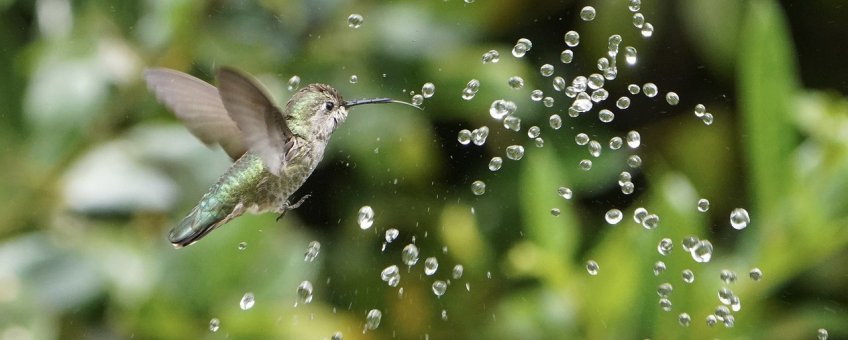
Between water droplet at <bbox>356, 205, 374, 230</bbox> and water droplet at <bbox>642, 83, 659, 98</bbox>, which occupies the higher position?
water droplet at <bbox>642, 83, 659, 98</bbox>

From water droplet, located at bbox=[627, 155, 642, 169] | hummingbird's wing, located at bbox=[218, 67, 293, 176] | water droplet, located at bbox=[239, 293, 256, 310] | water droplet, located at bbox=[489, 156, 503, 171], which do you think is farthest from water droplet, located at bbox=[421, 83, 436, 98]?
hummingbird's wing, located at bbox=[218, 67, 293, 176]

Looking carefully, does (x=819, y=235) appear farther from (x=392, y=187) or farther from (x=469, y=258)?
(x=392, y=187)

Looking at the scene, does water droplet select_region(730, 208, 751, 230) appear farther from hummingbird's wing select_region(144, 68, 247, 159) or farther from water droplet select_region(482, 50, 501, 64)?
hummingbird's wing select_region(144, 68, 247, 159)

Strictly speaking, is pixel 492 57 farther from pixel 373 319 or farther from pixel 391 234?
pixel 373 319

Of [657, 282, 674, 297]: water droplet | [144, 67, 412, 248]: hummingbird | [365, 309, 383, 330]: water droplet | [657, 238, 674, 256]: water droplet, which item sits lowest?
[365, 309, 383, 330]: water droplet

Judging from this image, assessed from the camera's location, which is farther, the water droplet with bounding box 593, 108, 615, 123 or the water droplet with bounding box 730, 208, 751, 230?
the water droplet with bounding box 593, 108, 615, 123

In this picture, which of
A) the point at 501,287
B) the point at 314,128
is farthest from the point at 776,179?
the point at 314,128

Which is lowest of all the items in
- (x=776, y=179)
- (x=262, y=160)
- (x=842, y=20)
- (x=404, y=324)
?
(x=404, y=324)

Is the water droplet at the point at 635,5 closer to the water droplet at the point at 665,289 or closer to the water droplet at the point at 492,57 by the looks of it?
the water droplet at the point at 492,57
